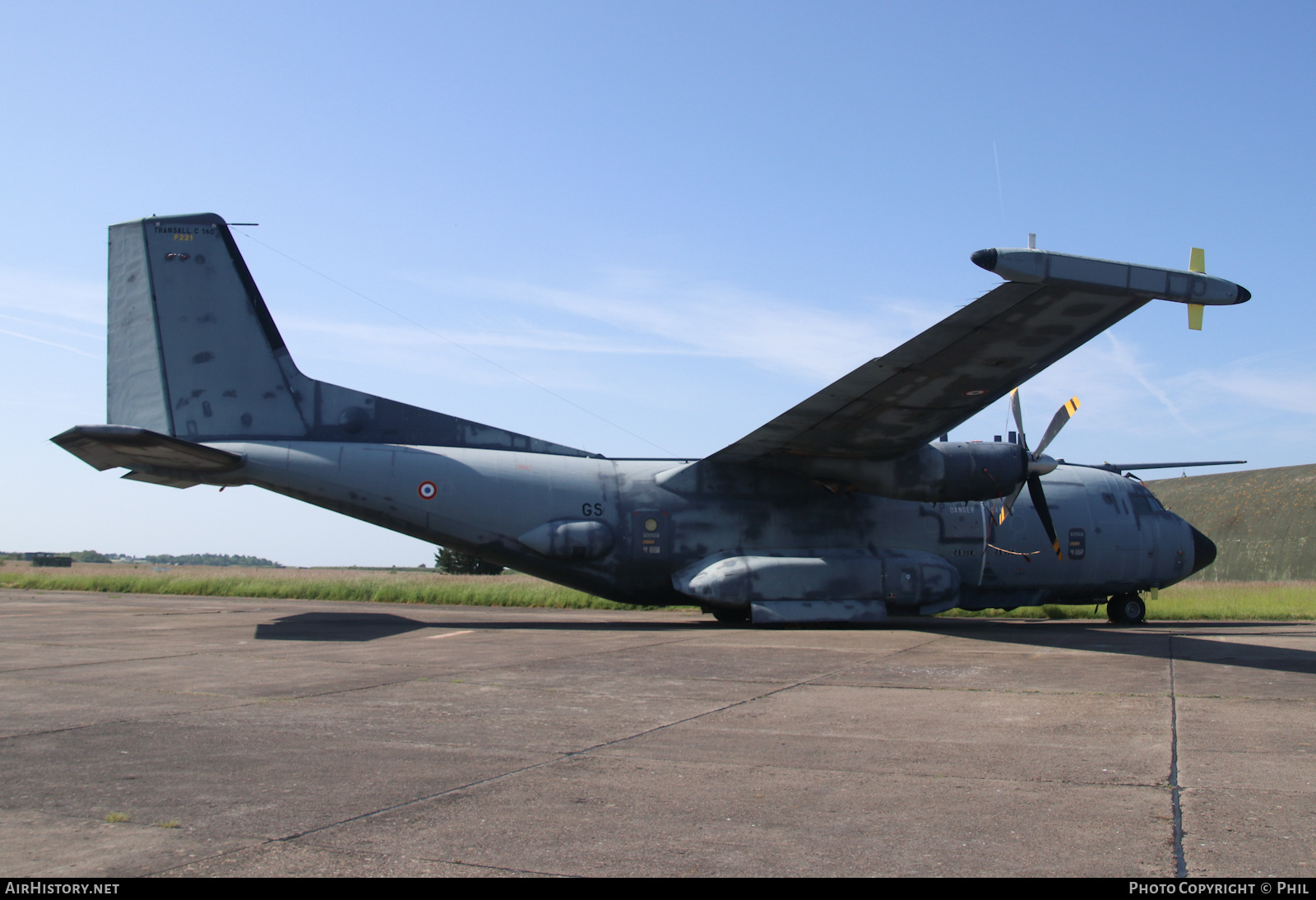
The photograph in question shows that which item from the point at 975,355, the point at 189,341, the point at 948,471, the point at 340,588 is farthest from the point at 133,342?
the point at 948,471

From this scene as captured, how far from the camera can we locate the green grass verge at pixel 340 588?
90.7 feet

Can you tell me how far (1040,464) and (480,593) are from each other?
17298 mm

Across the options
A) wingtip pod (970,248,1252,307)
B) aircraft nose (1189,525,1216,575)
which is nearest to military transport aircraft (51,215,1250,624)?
wingtip pod (970,248,1252,307)

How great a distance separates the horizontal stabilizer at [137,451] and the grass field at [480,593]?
11509 millimetres

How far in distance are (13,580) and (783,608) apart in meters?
34.4

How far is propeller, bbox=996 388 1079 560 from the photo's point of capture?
18719 millimetres

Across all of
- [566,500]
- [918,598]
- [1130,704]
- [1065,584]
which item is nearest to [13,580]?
[566,500]

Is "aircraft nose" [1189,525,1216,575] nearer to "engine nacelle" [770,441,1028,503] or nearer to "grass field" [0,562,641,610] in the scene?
"engine nacelle" [770,441,1028,503]

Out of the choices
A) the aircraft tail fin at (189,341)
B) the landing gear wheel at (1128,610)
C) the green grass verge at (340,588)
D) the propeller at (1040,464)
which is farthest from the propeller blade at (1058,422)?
the aircraft tail fin at (189,341)

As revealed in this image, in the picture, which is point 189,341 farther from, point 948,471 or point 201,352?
point 948,471

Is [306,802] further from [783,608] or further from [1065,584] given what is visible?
[1065,584]

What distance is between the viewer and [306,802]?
16.5ft

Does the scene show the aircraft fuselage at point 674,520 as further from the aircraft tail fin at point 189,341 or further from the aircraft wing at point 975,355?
the aircraft wing at point 975,355

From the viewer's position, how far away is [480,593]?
92.5 feet
